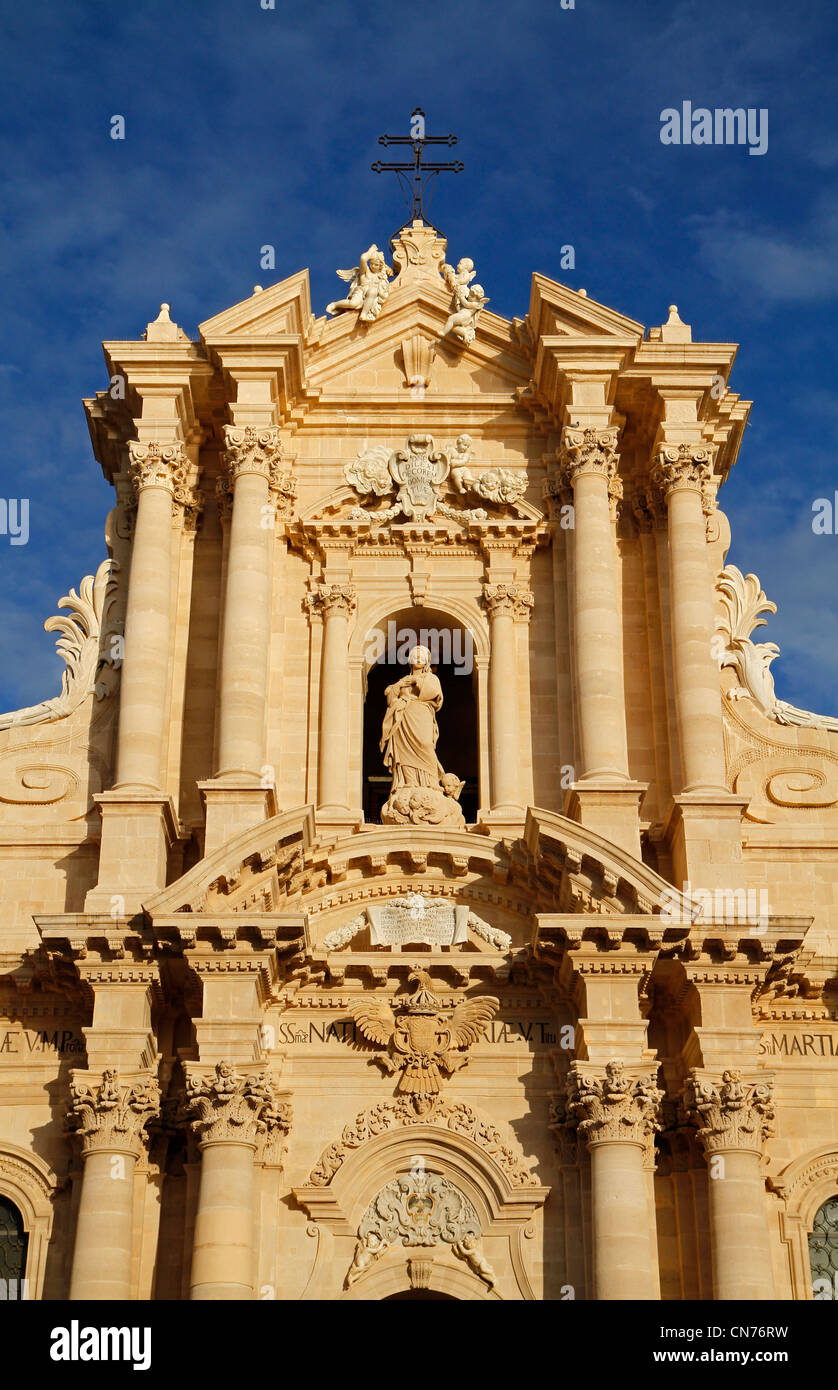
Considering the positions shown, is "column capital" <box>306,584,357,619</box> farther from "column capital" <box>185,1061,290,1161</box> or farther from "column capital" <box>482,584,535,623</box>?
"column capital" <box>185,1061,290,1161</box>

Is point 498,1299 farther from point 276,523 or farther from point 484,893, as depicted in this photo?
point 276,523

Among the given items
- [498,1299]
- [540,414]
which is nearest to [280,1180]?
[498,1299]

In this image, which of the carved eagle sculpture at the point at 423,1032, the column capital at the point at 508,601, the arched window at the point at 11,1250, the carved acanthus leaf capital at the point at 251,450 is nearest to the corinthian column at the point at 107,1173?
the arched window at the point at 11,1250

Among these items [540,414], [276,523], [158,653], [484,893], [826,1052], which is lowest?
[826,1052]

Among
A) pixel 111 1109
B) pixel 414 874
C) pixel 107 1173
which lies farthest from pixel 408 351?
pixel 107 1173

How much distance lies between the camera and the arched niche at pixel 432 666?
24.0m

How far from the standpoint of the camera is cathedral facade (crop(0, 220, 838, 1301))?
66.4 ft

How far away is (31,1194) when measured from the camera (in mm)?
20812

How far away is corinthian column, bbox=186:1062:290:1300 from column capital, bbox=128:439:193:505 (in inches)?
281

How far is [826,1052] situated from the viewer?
21547 millimetres

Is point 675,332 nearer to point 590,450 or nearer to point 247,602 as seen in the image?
→ point 590,450

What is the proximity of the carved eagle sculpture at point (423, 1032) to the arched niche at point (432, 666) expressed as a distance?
265 centimetres

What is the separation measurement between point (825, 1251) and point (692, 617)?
6.88 m
